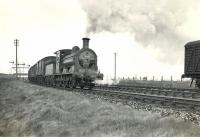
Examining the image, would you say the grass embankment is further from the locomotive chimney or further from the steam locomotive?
the locomotive chimney

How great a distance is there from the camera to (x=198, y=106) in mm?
13328

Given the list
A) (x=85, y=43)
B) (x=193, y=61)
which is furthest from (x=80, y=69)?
(x=193, y=61)

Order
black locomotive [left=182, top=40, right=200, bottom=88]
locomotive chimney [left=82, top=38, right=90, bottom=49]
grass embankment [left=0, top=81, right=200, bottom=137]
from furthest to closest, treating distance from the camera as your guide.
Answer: locomotive chimney [left=82, top=38, right=90, bottom=49] → black locomotive [left=182, top=40, right=200, bottom=88] → grass embankment [left=0, top=81, right=200, bottom=137]

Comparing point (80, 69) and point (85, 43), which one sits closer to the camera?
point (80, 69)

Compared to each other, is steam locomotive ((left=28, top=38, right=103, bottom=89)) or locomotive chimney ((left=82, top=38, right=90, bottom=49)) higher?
locomotive chimney ((left=82, top=38, right=90, bottom=49))

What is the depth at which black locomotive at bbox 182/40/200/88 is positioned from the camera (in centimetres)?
2455

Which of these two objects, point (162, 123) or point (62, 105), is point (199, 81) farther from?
point (162, 123)

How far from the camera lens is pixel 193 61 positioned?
82.7 ft

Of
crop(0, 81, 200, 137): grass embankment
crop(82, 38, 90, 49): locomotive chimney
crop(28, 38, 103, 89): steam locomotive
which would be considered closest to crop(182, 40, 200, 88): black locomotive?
crop(28, 38, 103, 89): steam locomotive

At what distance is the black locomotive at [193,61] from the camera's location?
24.5m

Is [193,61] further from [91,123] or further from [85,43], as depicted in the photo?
[91,123]

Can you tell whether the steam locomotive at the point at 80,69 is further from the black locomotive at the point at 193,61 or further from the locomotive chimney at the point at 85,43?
the black locomotive at the point at 193,61

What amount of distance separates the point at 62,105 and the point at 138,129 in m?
7.94

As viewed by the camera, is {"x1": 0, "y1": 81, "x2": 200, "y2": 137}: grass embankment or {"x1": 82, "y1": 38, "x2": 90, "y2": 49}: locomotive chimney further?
{"x1": 82, "y1": 38, "x2": 90, "y2": 49}: locomotive chimney
